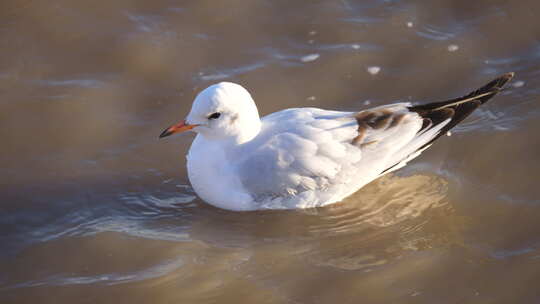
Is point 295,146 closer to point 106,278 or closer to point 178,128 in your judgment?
point 178,128

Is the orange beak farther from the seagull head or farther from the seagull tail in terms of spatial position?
the seagull tail

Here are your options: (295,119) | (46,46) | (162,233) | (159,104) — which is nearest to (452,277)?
(295,119)

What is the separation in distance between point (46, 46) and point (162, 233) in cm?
273

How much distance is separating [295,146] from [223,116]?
62 centimetres

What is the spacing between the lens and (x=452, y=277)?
195 inches

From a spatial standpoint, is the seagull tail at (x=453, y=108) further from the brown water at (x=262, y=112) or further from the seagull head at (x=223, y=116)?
the seagull head at (x=223, y=116)

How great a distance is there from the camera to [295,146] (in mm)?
5430

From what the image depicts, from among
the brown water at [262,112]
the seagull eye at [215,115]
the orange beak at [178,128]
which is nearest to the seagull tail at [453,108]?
the brown water at [262,112]

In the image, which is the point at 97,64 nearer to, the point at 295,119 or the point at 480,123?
the point at 295,119

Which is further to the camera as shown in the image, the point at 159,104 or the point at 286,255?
the point at 159,104

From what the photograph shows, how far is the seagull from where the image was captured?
543cm

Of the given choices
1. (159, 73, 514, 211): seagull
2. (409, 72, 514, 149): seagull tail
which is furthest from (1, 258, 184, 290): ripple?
(409, 72, 514, 149): seagull tail

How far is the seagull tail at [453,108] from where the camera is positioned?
5.72m

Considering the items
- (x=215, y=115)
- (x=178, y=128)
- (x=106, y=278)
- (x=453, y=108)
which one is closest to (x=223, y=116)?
(x=215, y=115)
